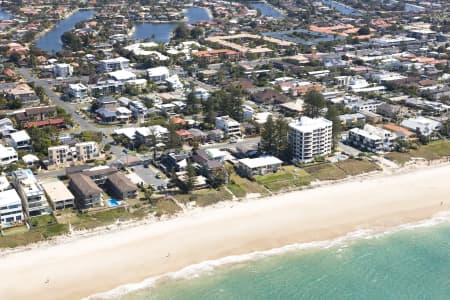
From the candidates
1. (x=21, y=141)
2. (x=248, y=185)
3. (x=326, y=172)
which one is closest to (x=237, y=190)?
(x=248, y=185)

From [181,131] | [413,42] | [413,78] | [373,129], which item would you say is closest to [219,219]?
[181,131]

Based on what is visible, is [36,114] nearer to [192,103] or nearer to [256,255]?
[192,103]

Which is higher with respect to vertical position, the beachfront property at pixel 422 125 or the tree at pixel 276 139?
the tree at pixel 276 139

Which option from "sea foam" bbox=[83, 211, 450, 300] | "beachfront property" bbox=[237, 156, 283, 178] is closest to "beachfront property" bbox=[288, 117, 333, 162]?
"beachfront property" bbox=[237, 156, 283, 178]

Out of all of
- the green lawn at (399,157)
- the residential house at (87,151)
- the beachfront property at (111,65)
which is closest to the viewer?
the residential house at (87,151)

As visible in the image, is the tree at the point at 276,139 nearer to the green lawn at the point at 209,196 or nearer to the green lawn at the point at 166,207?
the green lawn at the point at 209,196

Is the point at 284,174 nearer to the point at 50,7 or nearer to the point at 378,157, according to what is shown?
the point at 378,157

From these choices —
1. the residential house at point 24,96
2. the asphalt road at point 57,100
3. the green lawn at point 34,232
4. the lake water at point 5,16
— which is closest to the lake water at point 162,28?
the lake water at point 5,16
